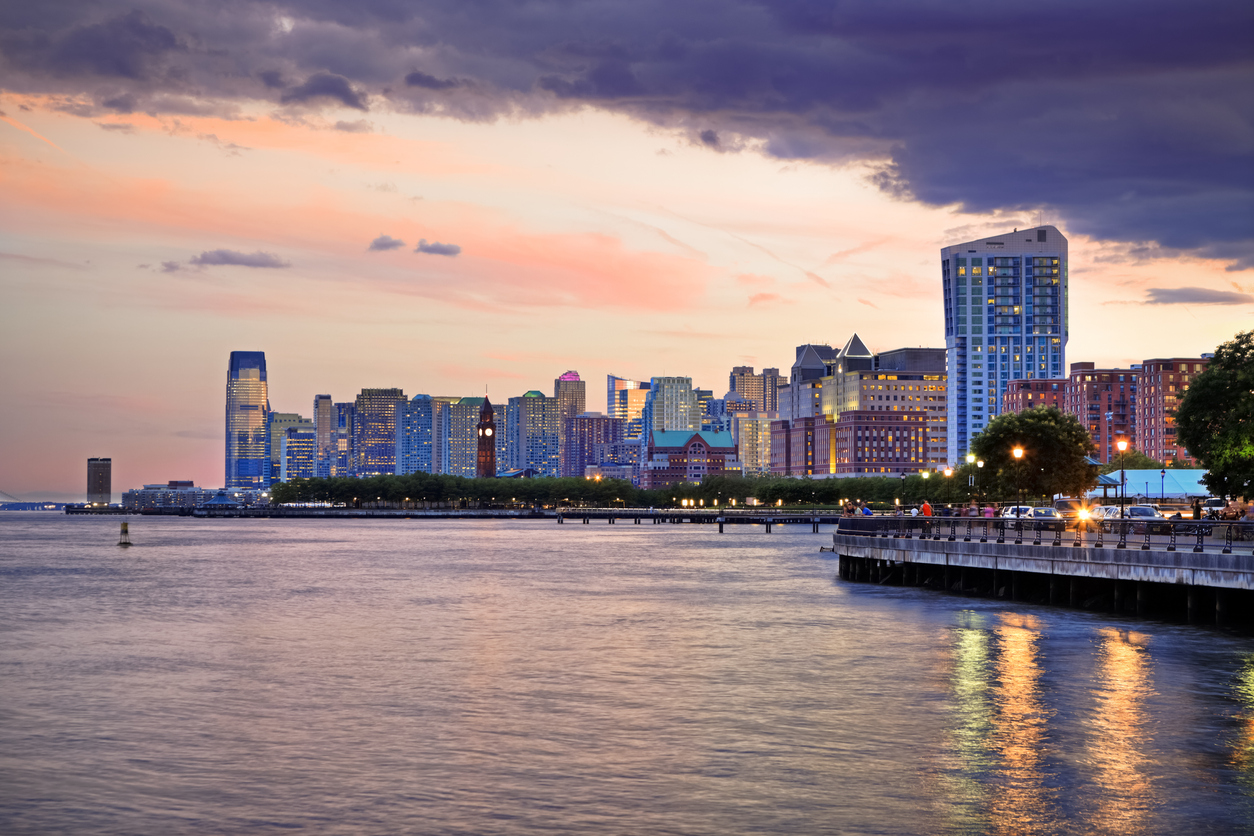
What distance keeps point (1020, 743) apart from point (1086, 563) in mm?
29316

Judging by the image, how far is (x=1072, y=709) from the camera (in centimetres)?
3200

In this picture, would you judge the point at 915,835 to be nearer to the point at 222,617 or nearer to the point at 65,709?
the point at 65,709

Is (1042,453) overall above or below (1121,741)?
above

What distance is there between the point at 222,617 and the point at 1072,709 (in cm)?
4127

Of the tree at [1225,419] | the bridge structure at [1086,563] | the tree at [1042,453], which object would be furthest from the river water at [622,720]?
the tree at [1042,453]

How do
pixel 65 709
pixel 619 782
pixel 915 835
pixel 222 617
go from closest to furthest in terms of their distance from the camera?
pixel 915 835 < pixel 619 782 < pixel 65 709 < pixel 222 617

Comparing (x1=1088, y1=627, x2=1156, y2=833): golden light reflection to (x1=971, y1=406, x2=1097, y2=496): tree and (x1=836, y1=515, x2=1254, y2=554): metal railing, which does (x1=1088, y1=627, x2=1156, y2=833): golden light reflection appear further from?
(x1=971, y1=406, x2=1097, y2=496): tree

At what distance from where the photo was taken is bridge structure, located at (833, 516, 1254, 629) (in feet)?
156

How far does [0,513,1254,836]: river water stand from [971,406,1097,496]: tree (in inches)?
2597

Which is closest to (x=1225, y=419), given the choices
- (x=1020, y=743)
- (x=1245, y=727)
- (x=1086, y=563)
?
(x=1086, y=563)

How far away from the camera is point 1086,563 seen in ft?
179

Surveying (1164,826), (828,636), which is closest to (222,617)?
(828,636)

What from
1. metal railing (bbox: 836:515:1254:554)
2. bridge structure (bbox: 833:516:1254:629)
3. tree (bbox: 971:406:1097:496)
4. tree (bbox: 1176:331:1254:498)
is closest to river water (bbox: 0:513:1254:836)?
bridge structure (bbox: 833:516:1254:629)

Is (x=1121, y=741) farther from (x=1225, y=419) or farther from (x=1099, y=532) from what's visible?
(x=1225, y=419)
